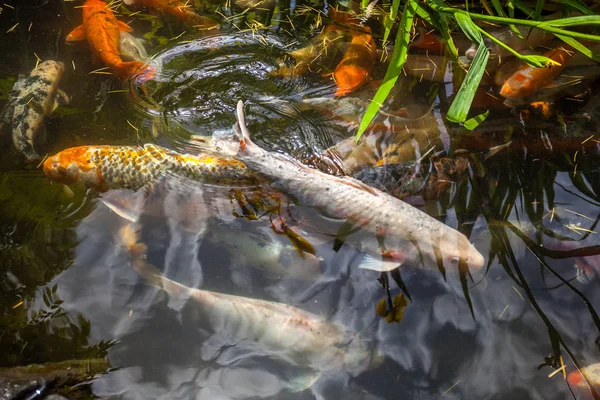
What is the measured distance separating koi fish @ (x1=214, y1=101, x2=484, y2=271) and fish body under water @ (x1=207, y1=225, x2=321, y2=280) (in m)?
0.34

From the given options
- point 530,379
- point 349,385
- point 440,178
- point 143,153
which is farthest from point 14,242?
point 530,379

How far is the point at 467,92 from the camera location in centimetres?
313

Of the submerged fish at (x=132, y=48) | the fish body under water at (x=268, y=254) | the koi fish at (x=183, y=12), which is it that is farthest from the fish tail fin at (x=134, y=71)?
the fish body under water at (x=268, y=254)

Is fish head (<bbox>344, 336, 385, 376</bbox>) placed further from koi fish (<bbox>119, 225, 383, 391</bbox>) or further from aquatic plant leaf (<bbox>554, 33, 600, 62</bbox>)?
aquatic plant leaf (<bbox>554, 33, 600, 62</bbox>)

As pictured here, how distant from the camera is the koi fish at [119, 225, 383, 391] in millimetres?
2887

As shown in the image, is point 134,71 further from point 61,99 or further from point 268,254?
point 268,254

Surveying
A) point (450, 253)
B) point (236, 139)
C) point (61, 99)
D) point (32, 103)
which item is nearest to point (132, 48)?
point (61, 99)

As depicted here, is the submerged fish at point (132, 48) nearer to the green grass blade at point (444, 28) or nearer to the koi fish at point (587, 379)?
the green grass blade at point (444, 28)

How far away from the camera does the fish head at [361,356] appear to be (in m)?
2.86

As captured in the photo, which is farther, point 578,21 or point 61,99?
point 61,99

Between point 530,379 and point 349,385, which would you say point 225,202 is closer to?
point 349,385

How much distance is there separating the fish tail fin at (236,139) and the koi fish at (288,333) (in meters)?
1.09

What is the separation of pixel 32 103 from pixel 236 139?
199 cm

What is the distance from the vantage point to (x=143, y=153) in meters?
3.72
